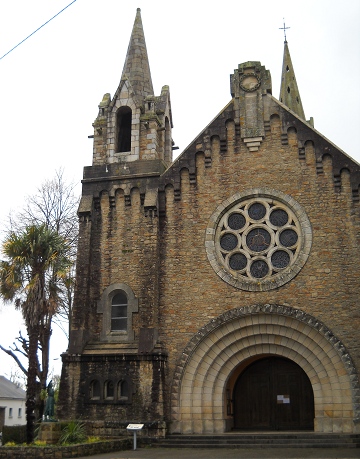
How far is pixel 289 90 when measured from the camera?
32.7 m

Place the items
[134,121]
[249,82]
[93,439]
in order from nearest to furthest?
[93,439], [249,82], [134,121]

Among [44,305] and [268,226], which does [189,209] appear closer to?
[268,226]

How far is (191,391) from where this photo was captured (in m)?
19.1

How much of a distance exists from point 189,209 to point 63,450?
30.3 ft

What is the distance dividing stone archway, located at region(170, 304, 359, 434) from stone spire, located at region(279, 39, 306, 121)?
16.2 m

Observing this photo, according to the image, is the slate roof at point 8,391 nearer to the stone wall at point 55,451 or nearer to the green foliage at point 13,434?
the green foliage at point 13,434

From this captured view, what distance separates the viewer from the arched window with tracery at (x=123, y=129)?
2316 cm

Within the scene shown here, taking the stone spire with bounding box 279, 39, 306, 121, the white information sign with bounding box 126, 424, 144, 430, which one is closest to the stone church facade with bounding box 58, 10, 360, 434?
the white information sign with bounding box 126, 424, 144, 430

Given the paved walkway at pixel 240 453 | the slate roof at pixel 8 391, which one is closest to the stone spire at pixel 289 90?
the paved walkway at pixel 240 453

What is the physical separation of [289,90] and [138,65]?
38.4 feet

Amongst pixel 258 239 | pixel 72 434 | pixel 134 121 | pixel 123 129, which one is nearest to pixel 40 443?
pixel 72 434

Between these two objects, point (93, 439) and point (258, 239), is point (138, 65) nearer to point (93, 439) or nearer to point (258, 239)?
point (258, 239)

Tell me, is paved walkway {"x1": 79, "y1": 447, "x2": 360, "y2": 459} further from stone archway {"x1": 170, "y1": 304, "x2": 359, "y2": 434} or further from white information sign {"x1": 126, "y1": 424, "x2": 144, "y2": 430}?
stone archway {"x1": 170, "y1": 304, "x2": 359, "y2": 434}

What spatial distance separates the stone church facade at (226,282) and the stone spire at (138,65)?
7.38 ft
